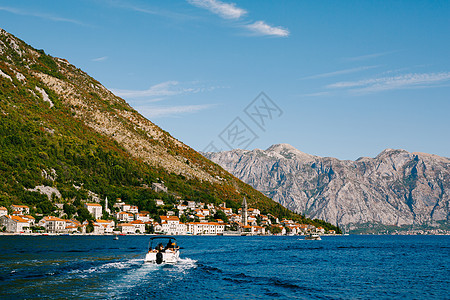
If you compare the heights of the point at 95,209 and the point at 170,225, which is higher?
the point at 95,209

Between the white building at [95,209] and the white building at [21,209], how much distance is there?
26.4m

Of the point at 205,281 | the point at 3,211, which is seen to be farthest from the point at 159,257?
the point at 3,211

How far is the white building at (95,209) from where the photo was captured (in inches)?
6988

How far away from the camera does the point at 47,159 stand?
19050 centimetres

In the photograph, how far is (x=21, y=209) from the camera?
497ft

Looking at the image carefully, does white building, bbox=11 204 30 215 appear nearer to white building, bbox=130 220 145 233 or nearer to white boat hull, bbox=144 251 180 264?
white building, bbox=130 220 145 233

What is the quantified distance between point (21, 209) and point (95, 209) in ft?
108

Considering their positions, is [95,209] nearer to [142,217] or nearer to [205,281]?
[142,217]

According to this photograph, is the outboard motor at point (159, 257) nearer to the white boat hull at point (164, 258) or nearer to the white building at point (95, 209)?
the white boat hull at point (164, 258)

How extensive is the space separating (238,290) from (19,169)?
495ft

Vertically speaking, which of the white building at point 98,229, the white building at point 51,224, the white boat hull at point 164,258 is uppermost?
the white building at point 51,224

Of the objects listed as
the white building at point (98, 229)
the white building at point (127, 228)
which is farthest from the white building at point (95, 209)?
the white building at point (127, 228)

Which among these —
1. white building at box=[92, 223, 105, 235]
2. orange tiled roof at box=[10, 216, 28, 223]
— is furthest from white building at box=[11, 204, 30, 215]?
white building at box=[92, 223, 105, 235]

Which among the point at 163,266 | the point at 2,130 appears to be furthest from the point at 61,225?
the point at 163,266
